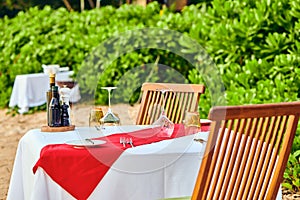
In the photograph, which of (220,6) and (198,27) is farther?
(198,27)

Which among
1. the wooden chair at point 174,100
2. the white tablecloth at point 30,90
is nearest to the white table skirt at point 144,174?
the wooden chair at point 174,100

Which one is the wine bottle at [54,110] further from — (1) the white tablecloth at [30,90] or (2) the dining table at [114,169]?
(1) the white tablecloth at [30,90]

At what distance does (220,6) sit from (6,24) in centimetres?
567

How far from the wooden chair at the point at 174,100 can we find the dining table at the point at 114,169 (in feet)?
2.64

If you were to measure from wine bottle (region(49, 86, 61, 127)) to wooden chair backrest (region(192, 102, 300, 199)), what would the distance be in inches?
44.4

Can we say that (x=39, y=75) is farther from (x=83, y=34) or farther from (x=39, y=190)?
(x=39, y=190)

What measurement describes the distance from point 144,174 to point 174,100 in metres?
1.20

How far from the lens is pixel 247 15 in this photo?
4969mm

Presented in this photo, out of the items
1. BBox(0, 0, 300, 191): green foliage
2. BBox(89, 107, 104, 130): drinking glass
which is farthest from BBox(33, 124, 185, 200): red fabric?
BBox(0, 0, 300, 191): green foliage

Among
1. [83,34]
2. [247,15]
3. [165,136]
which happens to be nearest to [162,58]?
[83,34]

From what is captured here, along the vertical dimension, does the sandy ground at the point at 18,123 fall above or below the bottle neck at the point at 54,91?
Answer: below

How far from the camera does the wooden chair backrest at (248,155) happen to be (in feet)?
7.34

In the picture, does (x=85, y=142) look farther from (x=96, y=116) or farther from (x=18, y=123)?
(x=18, y=123)

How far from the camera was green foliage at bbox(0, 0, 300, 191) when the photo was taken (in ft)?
15.4
